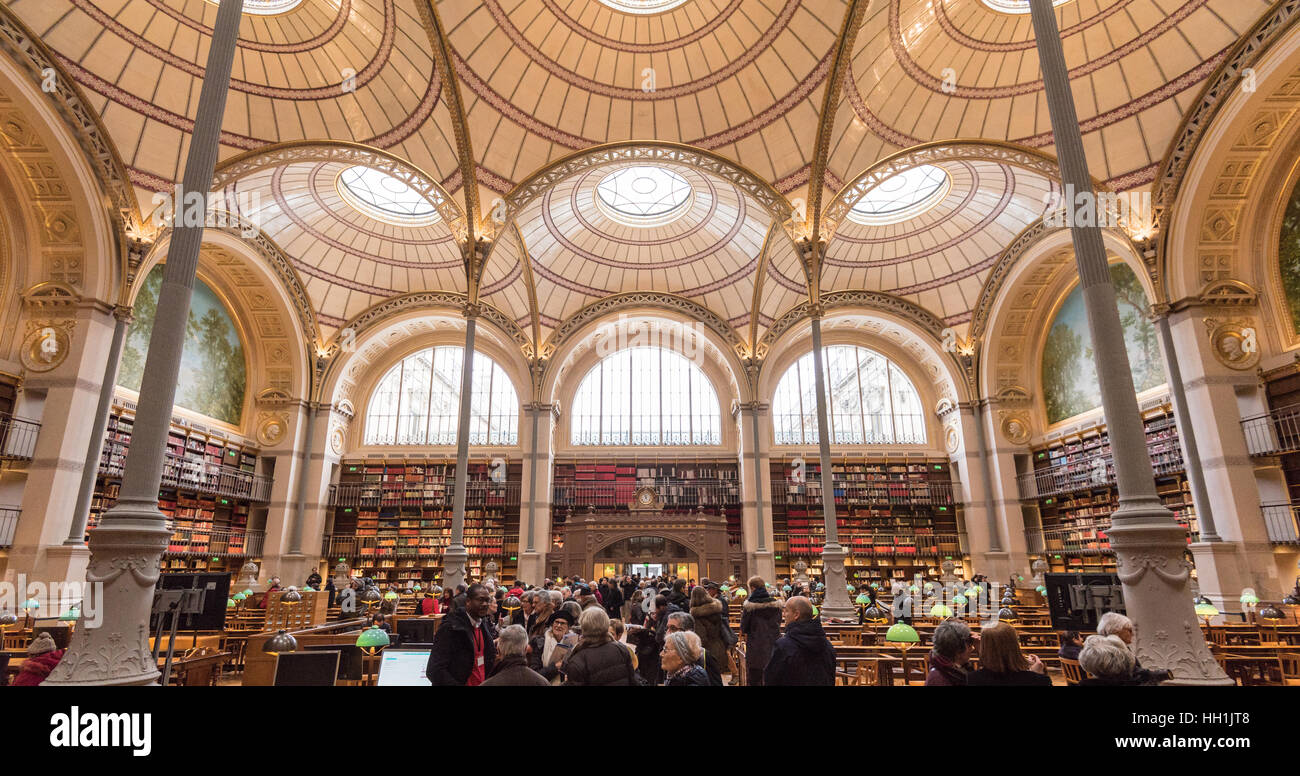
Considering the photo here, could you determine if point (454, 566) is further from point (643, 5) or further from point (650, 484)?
point (643, 5)

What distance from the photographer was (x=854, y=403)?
78.5 feet

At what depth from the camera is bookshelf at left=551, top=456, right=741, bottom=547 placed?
22.5 metres

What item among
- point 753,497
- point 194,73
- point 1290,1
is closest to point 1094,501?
point 753,497

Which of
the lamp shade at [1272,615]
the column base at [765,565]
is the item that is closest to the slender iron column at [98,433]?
the column base at [765,565]

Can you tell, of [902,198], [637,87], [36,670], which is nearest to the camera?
[36,670]

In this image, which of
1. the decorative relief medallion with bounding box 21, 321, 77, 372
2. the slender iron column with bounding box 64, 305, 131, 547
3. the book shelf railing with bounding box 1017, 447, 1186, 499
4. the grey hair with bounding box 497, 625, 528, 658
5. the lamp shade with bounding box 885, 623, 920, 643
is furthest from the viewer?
the book shelf railing with bounding box 1017, 447, 1186, 499

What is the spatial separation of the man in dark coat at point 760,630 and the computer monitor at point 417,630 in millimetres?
5083

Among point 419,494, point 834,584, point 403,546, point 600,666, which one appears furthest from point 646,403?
point 600,666

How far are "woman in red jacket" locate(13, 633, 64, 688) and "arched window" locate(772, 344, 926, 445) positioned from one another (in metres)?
20.9

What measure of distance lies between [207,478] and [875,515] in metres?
22.0

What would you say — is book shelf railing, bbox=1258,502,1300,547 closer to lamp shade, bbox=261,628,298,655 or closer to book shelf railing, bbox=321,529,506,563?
lamp shade, bbox=261,628,298,655

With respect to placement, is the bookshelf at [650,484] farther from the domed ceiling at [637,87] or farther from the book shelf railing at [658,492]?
the domed ceiling at [637,87]

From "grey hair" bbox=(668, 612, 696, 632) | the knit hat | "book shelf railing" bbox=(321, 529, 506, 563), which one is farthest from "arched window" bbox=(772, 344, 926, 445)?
the knit hat
